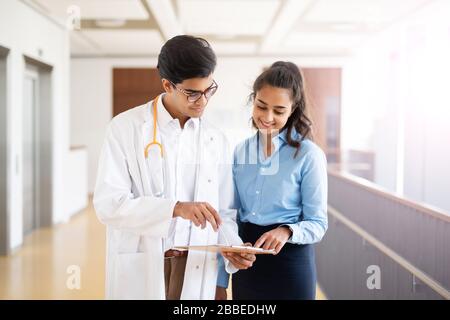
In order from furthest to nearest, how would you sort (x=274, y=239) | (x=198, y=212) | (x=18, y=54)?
1. (x=18, y=54)
2. (x=274, y=239)
3. (x=198, y=212)

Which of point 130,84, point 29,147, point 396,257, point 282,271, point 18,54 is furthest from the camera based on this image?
point 29,147

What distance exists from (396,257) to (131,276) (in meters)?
1.17

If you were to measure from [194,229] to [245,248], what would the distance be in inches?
6.5

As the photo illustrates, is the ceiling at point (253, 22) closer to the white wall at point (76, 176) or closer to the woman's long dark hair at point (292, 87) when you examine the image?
the woman's long dark hair at point (292, 87)

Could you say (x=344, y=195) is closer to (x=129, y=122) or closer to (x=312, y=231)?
(x=312, y=231)

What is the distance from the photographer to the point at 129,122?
45.1 inches

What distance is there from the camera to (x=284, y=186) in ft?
4.05

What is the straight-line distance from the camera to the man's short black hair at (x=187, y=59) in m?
1.09

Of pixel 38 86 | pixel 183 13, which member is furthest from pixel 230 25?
pixel 38 86

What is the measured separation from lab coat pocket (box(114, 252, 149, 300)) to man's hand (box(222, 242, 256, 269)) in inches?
7.6

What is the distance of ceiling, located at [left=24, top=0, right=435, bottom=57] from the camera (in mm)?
2578

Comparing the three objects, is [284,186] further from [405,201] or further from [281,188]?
[405,201]

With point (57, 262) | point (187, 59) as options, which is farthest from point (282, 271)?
point (57, 262)

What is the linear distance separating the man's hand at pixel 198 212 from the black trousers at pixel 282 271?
23 centimetres
